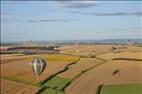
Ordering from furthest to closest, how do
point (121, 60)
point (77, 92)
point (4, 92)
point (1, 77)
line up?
1. point (121, 60)
2. point (1, 77)
3. point (4, 92)
4. point (77, 92)

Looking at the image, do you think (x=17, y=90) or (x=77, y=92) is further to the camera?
(x=17, y=90)

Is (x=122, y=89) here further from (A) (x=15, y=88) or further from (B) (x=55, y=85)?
(A) (x=15, y=88)

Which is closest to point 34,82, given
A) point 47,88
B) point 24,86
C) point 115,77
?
point 24,86

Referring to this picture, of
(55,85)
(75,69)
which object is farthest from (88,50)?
(55,85)

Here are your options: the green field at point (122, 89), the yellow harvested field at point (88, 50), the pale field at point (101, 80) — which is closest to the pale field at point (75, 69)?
the pale field at point (101, 80)

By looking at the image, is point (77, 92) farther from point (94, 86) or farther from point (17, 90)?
point (17, 90)

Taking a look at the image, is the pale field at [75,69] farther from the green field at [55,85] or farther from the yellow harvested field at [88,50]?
the yellow harvested field at [88,50]
